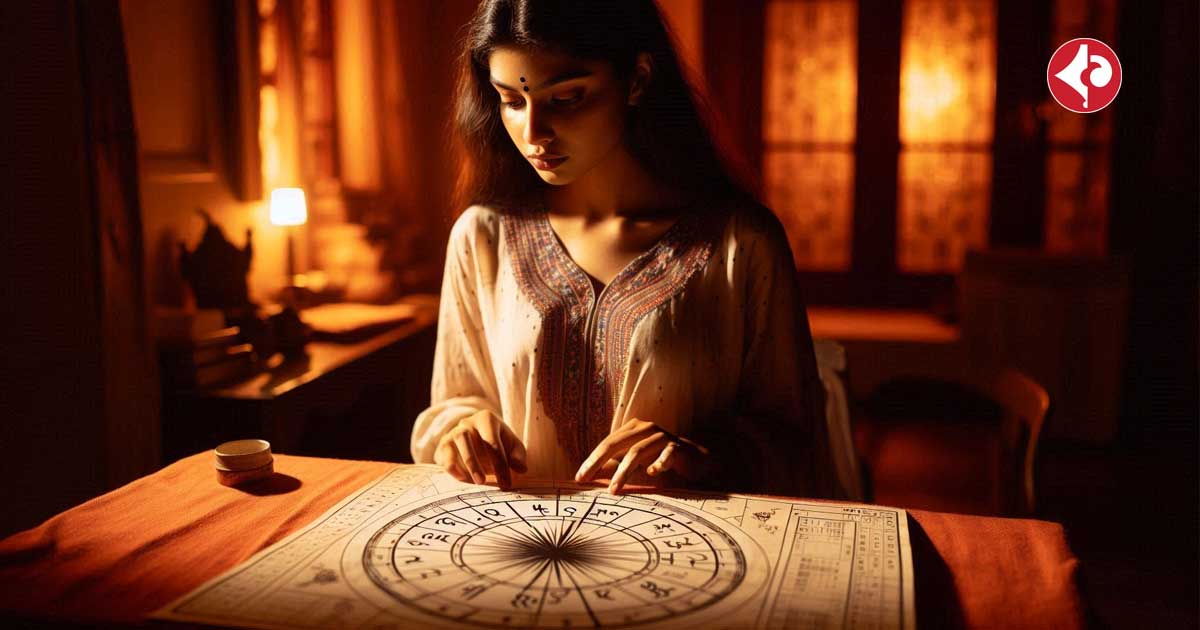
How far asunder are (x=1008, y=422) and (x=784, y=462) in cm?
82

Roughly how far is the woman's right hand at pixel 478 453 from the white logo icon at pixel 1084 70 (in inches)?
163

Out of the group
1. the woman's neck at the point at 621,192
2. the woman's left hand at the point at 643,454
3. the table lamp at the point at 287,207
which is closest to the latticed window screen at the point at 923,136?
the table lamp at the point at 287,207

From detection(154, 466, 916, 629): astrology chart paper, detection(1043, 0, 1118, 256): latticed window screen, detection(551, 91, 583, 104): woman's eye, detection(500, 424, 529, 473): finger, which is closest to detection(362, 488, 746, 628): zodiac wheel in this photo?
detection(154, 466, 916, 629): astrology chart paper

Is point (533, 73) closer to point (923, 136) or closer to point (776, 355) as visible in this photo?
point (776, 355)

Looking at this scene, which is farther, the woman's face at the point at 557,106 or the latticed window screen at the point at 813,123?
the latticed window screen at the point at 813,123

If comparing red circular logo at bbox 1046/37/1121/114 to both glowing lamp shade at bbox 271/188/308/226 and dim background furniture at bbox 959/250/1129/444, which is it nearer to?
dim background furniture at bbox 959/250/1129/444

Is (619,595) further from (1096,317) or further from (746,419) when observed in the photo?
(1096,317)

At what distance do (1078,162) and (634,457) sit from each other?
426 centimetres

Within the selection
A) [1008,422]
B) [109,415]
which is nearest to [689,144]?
[1008,422]

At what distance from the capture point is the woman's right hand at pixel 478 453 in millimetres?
1324

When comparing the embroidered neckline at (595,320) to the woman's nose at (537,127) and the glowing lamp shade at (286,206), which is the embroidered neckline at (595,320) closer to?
the woman's nose at (537,127)

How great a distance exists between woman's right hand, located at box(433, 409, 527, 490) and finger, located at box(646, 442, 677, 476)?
0.19 m

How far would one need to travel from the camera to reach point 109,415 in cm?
246

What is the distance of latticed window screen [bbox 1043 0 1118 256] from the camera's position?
15.3 feet
